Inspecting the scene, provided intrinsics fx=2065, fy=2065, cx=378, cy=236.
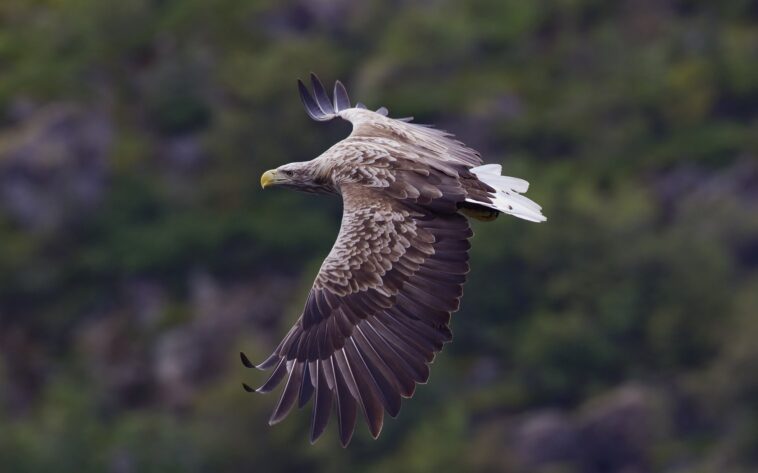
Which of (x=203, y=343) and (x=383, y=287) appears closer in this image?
(x=383, y=287)

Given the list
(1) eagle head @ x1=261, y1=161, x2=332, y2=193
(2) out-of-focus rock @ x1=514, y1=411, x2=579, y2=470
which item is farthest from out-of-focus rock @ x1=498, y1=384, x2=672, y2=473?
(1) eagle head @ x1=261, y1=161, x2=332, y2=193

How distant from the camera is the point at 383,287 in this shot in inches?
680

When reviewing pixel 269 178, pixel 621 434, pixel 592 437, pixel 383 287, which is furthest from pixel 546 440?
pixel 383 287

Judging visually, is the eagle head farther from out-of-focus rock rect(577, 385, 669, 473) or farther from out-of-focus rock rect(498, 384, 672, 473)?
out-of-focus rock rect(577, 385, 669, 473)

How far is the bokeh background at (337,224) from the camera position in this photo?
59.7 m

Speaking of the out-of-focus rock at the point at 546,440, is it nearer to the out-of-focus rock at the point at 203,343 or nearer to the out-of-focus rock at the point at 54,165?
the out-of-focus rock at the point at 203,343

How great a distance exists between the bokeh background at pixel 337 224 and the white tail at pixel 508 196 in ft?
125

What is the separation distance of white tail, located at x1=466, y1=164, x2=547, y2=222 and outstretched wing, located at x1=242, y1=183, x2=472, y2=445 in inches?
17.1

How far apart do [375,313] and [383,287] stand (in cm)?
23

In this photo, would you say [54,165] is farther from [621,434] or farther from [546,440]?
[621,434]

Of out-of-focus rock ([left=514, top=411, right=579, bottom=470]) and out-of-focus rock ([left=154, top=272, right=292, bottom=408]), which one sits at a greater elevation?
out-of-focus rock ([left=154, top=272, right=292, bottom=408])

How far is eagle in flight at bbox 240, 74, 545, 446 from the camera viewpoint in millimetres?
16797

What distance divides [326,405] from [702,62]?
5353 cm

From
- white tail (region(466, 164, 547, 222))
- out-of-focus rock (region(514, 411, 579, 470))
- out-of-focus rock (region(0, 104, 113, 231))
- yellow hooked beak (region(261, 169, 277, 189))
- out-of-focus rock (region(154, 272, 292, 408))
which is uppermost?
out-of-focus rock (region(0, 104, 113, 231))
